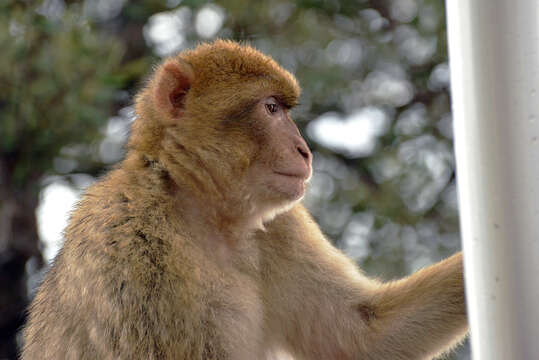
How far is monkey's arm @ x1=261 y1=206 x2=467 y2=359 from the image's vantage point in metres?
2.21

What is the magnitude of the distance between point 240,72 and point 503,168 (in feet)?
5.35

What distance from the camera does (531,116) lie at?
902 millimetres

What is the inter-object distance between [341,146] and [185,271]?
3.94 meters

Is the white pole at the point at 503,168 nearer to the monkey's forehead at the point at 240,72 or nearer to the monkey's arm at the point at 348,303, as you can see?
the monkey's arm at the point at 348,303

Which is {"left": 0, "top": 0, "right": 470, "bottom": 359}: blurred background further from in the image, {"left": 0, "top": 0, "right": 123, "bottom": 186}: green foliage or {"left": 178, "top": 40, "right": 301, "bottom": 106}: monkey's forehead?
{"left": 178, "top": 40, "right": 301, "bottom": 106}: monkey's forehead

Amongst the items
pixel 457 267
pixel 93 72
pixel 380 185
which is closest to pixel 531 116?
pixel 457 267

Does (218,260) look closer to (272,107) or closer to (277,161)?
(277,161)

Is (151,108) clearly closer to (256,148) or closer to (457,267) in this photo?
(256,148)

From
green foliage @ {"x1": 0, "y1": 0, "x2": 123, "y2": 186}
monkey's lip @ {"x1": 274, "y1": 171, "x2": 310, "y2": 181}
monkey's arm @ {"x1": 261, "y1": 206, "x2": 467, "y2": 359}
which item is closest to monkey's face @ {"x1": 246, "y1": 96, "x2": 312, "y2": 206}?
monkey's lip @ {"x1": 274, "y1": 171, "x2": 310, "y2": 181}

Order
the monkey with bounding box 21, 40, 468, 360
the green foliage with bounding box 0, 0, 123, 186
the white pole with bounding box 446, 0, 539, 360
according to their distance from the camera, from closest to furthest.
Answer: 1. the white pole with bounding box 446, 0, 539, 360
2. the monkey with bounding box 21, 40, 468, 360
3. the green foliage with bounding box 0, 0, 123, 186

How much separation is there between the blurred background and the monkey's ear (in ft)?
6.35

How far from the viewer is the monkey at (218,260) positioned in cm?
200

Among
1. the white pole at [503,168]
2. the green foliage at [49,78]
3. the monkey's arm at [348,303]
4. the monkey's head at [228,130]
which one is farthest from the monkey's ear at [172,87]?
the green foliage at [49,78]

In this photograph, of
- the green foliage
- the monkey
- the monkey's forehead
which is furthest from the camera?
the green foliage
